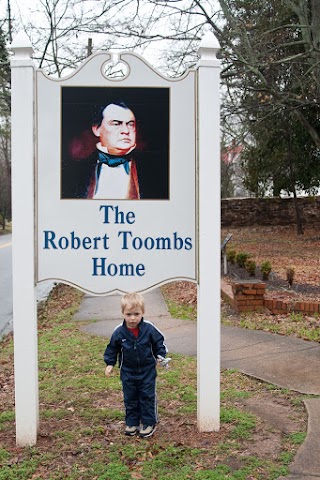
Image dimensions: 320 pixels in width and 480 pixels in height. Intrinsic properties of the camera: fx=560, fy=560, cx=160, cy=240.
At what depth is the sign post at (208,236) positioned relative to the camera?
12.8ft

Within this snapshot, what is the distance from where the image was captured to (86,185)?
155 inches

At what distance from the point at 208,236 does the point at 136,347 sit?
92 cm

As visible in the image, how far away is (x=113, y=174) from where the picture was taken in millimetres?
3939

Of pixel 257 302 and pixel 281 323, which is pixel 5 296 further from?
pixel 281 323

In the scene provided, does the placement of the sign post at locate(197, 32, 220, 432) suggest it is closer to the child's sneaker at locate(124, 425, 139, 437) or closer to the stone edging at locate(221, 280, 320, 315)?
the child's sneaker at locate(124, 425, 139, 437)

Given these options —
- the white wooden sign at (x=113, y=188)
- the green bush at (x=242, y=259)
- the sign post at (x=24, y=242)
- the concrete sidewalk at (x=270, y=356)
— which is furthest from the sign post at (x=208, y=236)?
the green bush at (x=242, y=259)

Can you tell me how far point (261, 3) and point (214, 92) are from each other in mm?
12730

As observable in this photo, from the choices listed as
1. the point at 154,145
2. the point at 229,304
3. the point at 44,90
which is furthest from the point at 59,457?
the point at 229,304

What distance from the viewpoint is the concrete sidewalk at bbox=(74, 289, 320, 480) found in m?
3.62

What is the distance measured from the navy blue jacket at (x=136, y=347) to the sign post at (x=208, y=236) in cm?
34

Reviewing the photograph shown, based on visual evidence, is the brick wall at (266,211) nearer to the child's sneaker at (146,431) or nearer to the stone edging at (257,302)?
the stone edging at (257,302)

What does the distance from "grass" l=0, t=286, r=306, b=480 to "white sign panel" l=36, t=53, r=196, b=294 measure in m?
1.09

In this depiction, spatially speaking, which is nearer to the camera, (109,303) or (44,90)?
(44,90)

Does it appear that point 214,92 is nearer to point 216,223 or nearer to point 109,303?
point 216,223
